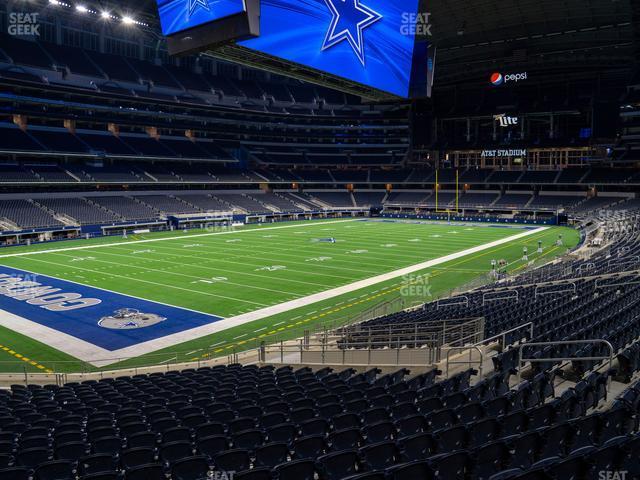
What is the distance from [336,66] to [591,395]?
17.5 metres

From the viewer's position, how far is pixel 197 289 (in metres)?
27.9

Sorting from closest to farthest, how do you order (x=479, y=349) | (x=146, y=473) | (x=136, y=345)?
(x=146, y=473) → (x=479, y=349) → (x=136, y=345)

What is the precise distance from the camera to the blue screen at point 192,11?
54.9 ft

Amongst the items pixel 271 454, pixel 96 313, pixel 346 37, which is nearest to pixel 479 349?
pixel 271 454

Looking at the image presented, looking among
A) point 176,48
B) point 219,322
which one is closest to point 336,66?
point 176,48

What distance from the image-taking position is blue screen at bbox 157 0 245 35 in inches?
658

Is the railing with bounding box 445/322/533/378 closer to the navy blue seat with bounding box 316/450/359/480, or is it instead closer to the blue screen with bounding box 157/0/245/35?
the navy blue seat with bounding box 316/450/359/480

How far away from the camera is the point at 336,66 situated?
21859mm

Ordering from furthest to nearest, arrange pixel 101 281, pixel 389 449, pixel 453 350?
1. pixel 101 281
2. pixel 453 350
3. pixel 389 449

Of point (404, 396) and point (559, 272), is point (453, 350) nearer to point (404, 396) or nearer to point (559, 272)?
point (404, 396)

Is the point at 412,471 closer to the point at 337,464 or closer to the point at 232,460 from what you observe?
the point at 337,464

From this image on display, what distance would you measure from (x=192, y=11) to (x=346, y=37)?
696 cm

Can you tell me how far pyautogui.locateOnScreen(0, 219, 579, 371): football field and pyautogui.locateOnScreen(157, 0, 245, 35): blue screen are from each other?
11.3 m

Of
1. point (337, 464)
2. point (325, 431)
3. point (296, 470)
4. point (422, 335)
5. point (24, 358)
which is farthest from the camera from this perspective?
point (24, 358)
